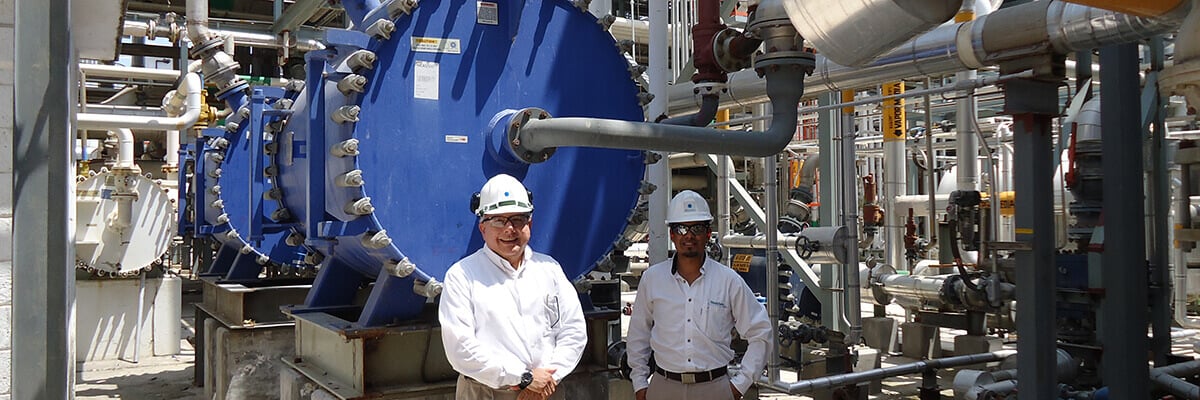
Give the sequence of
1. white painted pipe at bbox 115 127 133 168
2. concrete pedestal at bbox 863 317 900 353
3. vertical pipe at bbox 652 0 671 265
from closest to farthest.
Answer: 1. vertical pipe at bbox 652 0 671 265
2. concrete pedestal at bbox 863 317 900 353
3. white painted pipe at bbox 115 127 133 168

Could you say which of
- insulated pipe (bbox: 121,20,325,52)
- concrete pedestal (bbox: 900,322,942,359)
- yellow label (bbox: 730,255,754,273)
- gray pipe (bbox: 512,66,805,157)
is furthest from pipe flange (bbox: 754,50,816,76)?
insulated pipe (bbox: 121,20,325,52)

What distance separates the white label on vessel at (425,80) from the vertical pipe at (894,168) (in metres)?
4.62

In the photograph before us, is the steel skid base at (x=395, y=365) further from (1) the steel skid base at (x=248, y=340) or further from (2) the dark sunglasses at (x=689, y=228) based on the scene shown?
(1) the steel skid base at (x=248, y=340)

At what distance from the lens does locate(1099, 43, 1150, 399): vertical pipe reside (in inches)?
174

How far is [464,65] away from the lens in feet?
11.9

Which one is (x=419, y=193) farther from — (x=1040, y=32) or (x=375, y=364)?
(x=1040, y=32)

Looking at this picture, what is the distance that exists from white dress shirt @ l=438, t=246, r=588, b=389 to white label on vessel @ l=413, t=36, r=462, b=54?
34.3 inches

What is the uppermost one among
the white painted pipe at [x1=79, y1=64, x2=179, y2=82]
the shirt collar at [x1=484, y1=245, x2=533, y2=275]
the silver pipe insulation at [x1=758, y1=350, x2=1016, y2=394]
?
the white painted pipe at [x1=79, y1=64, x2=179, y2=82]

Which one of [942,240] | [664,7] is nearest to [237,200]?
[664,7]

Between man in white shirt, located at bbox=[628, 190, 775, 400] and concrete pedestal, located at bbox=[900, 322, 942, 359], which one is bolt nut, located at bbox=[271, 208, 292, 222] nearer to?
man in white shirt, located at bbox=[628, 190, 775, 400]

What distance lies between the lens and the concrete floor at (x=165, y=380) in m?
6.51

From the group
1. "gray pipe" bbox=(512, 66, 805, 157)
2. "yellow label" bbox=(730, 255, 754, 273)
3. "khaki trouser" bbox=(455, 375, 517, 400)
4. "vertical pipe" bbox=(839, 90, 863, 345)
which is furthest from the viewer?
"yellow label" bbox=(730, 255, 754, 273)

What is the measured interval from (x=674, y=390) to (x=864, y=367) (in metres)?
3.52

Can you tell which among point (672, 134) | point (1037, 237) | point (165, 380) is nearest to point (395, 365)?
point (672, 134)
